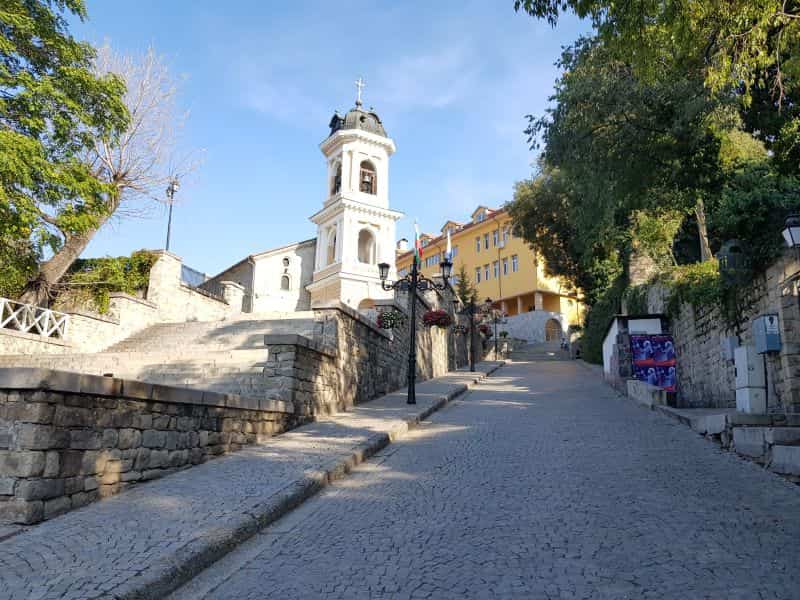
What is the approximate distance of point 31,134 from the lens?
13953 millimetres

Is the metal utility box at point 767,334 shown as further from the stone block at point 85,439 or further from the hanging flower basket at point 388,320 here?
the stone block at point 85,439

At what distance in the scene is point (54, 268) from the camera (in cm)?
1798

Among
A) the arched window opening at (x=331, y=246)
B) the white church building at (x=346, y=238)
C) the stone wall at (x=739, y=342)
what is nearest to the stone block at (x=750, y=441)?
the stone wall at (x=739, y=342)

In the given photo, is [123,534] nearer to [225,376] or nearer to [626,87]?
[225,376]

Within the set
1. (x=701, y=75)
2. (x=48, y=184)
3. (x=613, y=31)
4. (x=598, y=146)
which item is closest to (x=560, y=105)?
(x=598, y=146)

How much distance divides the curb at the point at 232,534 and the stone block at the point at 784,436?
473 cm

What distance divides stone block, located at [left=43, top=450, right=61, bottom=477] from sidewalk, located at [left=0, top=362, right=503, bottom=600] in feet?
1.16

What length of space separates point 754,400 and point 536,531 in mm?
5856

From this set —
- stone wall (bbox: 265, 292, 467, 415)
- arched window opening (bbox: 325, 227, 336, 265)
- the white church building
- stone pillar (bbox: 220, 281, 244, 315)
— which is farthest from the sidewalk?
arched window opening (bbox: 325, 227, 336, 265)

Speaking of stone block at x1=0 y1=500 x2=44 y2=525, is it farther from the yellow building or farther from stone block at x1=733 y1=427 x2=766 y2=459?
the yellow building

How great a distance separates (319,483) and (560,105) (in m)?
12.0

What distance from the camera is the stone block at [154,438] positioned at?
564 centimetres

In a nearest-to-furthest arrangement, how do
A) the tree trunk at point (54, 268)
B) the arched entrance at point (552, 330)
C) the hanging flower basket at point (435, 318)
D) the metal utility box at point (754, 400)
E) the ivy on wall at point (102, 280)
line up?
the metal utility box at point (754, 400), the hanging flower basket at point (435, 318), the tree trunk at point (54, 268), the ivy on wall at point (102, 280), the arched entrance at point (552, 330)

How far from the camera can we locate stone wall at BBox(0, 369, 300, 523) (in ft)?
14.3
